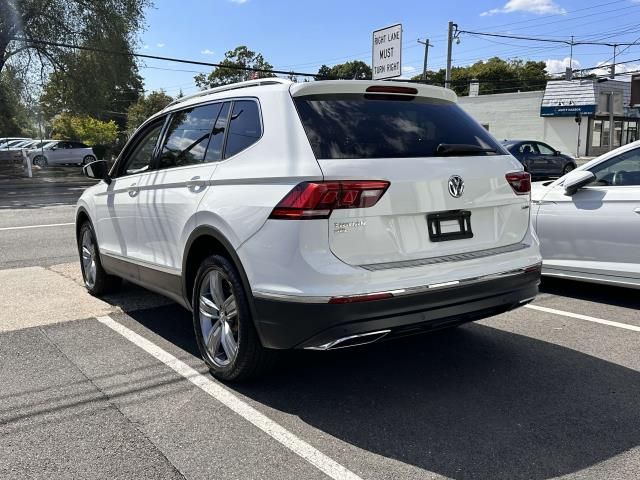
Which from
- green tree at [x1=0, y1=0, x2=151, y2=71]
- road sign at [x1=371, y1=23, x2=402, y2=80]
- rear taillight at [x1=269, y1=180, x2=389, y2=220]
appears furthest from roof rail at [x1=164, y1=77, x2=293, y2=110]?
green tree at [x1=0, y1=0, x2=151, y2=71]

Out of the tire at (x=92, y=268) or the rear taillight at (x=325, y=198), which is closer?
the rear taillight at (x=325, y=198)

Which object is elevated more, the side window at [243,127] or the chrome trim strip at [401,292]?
the side window at [243,127]

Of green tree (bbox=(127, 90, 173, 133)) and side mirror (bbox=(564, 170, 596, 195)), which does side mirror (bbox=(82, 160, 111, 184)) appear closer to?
side mirror (bbox=(564, 170, 596, 195))

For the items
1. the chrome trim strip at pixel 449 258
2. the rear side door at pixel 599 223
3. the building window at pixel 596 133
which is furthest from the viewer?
the building window at pixel 596 133

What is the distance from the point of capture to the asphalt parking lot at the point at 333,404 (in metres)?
2.99

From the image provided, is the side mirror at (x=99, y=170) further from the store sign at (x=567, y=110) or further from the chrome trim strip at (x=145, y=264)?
the store sign at (x=567, y=110)

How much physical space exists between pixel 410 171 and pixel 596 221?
3.12 m

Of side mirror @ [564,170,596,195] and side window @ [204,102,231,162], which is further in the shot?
side mirror @ [564,170,596,195]

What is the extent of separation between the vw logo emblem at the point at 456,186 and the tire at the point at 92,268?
149 inches

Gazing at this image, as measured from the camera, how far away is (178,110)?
4902 mm

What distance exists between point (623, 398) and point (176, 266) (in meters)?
3.07

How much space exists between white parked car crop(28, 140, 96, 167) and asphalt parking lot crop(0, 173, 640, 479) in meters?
32.1

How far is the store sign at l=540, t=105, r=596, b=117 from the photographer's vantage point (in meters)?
42.2

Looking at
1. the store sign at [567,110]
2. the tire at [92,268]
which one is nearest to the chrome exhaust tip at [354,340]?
the tire at [92,268]
